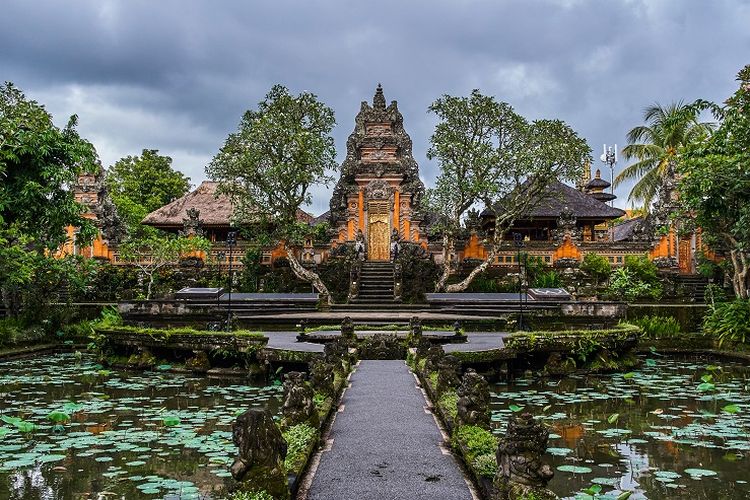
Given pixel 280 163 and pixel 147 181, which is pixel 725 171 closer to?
pixel 280 163

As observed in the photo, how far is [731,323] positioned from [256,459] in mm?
14682

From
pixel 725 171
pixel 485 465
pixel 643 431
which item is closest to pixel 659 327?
pixel 725 171

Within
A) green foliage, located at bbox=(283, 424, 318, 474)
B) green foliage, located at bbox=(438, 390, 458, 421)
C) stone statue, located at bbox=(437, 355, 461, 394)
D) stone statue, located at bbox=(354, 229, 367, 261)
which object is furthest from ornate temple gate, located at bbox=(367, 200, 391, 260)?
green foliage, located at bbox=(283, 424, 318, 474)

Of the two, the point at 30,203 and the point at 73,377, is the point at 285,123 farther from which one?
the point at 73,377

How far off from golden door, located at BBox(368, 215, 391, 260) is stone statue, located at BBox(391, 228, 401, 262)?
5.21 ft

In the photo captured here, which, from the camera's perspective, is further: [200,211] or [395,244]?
[200,211]

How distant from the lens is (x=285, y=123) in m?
22.0

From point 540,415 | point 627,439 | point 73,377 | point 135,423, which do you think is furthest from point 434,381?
point 73,377

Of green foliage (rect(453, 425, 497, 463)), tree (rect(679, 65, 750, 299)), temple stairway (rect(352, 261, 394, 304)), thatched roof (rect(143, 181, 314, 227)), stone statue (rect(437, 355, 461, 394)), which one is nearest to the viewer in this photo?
green foliage (rect(453, 425, 497, 463))

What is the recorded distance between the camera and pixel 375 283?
2242cm

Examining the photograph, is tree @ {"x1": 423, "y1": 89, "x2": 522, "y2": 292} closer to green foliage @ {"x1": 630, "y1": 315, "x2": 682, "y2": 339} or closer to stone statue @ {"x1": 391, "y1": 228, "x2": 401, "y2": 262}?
stone statue @ {"x1": 391, "y1": 228, "x2": 401, "y2": 262}

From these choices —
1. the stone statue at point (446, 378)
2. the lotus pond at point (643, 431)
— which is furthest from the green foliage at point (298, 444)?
the stone statue at point (446, 378)

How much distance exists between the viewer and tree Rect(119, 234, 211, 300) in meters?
21.9

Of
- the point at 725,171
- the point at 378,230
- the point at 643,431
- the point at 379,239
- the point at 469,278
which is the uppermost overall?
the point at 725,171
